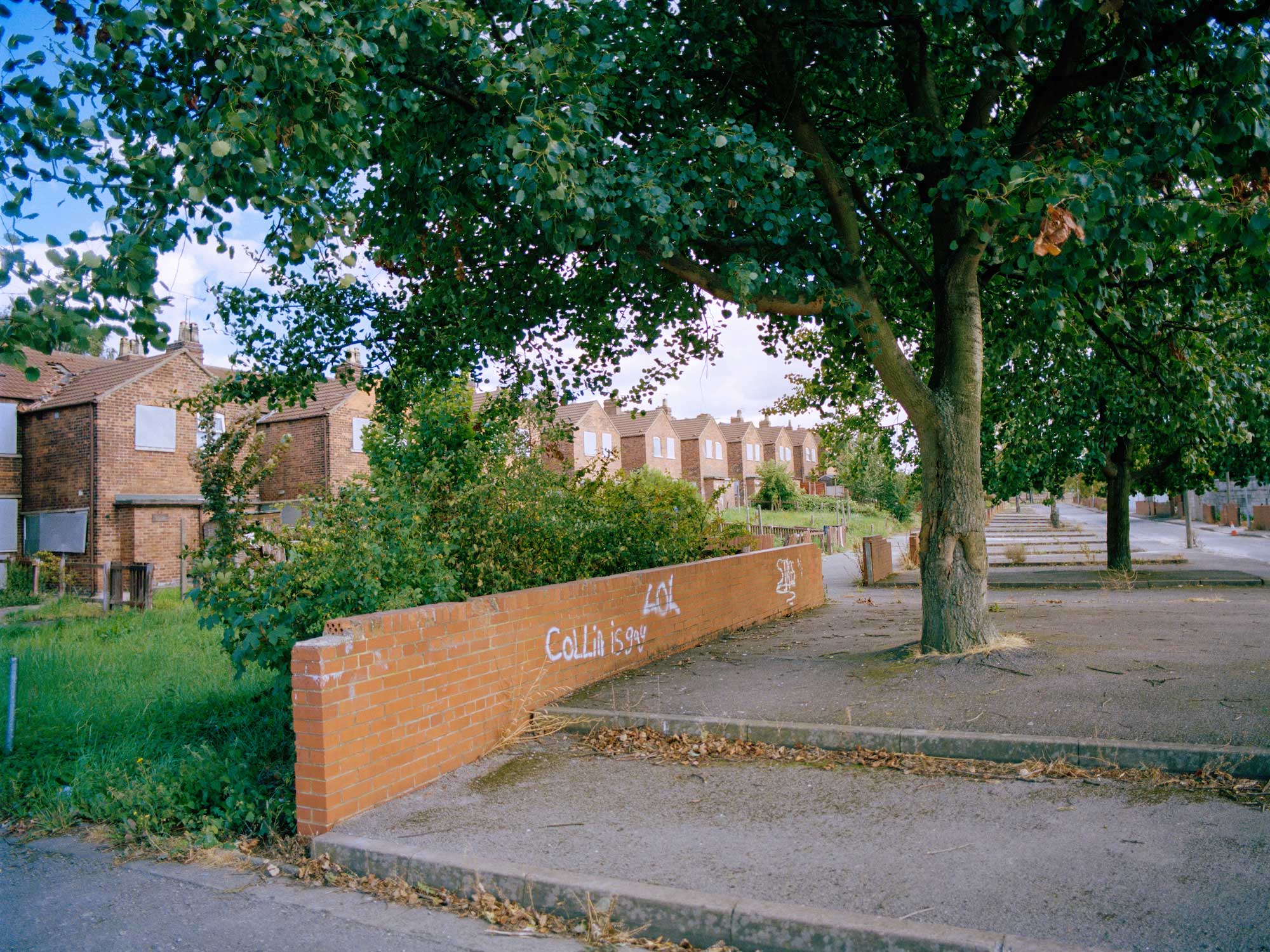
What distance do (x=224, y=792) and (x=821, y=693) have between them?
4.33 m

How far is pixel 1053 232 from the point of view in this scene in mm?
6230

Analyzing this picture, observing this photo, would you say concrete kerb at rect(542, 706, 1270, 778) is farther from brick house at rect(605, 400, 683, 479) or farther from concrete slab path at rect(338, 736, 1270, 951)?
brick house at rect(605, 400, 683, 479)

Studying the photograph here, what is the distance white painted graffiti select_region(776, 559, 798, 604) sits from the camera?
12.9m

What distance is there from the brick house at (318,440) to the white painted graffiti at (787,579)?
67.7 feet

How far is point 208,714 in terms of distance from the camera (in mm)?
7203

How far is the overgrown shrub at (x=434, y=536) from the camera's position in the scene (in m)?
5.62

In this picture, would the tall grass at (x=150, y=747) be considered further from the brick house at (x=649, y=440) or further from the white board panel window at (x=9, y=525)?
the brick house at (x=649, y=440)

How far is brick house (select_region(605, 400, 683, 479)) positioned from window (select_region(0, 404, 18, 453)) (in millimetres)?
32148

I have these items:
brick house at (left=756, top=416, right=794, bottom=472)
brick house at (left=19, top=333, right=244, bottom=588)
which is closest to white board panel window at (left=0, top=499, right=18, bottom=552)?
brick house at (left=19, top=333, right=244, bottom=588)

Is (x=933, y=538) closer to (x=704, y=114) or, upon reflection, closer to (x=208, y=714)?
(x=704, y=114)

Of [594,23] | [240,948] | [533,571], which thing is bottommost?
[240,948]

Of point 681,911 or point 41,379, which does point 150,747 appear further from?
point 41,379

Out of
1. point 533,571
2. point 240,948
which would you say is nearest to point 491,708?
point 533,571

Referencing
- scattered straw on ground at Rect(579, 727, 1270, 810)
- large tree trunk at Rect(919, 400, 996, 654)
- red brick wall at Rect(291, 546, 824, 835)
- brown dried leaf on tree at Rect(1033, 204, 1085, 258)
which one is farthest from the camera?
large tree trunk at Rect(919, 400, 996, 654)
